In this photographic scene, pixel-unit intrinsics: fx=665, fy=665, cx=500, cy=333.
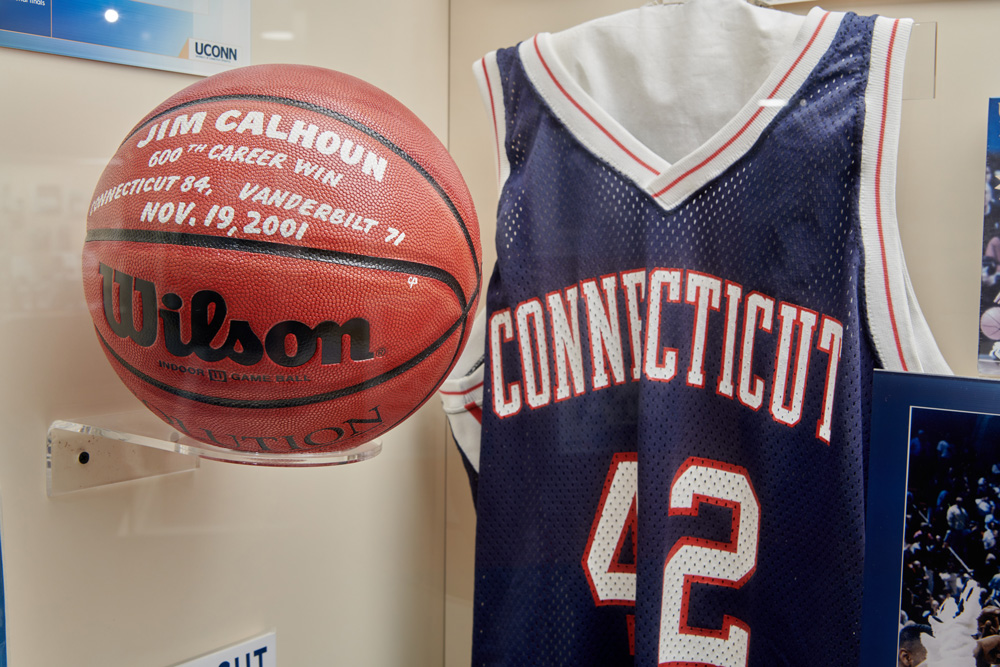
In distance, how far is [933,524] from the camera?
18.3 inches

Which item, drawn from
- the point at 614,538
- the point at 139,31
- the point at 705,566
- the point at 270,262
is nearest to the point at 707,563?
the point at 705,566

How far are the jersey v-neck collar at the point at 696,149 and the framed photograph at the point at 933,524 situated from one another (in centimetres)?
39

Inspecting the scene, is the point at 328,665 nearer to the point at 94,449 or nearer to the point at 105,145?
the point at 94,449

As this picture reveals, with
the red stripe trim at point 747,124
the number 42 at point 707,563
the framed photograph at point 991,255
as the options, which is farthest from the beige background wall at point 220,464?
the number 42 at point 707,563

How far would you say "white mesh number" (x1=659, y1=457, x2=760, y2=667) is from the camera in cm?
79

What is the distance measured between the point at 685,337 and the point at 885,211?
0.25m

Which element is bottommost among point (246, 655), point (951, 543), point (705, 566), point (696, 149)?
point (246, 655)

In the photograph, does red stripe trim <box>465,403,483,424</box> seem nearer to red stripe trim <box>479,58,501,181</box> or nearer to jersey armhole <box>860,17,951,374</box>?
red stripe trim <box>479,58,501,181</box>

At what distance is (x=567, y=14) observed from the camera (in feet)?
3.27

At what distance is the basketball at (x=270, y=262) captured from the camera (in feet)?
1.67

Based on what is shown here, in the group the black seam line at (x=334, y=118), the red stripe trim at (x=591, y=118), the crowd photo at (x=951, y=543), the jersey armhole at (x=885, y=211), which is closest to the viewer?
the crowd photo at (x=951, y=543)

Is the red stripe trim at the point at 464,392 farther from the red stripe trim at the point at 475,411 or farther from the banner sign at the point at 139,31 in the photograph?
the banner sign at the point at 139,31

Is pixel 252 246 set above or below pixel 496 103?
below

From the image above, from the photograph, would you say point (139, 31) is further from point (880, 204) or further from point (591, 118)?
point (880, 204)
